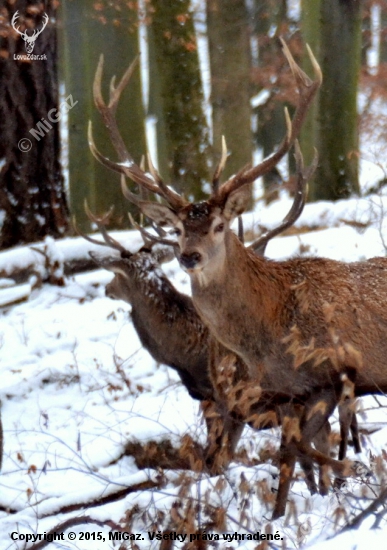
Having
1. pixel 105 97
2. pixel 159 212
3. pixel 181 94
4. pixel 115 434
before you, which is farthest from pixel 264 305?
pixel 181 94

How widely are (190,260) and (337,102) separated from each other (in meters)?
8.46

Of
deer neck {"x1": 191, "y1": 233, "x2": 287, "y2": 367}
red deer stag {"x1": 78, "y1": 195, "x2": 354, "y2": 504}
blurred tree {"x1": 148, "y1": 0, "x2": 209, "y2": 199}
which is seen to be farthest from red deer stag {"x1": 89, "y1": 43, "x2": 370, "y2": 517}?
blurred tree {"x1": 148, "y1": 0, "x2": 209, "y2": 199}

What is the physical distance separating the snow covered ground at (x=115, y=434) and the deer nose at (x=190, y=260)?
957mm

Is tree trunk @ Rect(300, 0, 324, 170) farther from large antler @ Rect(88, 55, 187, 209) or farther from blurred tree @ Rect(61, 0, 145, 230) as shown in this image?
large antler @ Rect(88, 55, 187, 209)

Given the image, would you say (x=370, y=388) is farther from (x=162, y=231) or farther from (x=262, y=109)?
(x=262, y=109)

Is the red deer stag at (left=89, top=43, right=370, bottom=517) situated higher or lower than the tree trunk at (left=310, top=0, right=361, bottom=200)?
lower

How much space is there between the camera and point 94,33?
43.0 feet

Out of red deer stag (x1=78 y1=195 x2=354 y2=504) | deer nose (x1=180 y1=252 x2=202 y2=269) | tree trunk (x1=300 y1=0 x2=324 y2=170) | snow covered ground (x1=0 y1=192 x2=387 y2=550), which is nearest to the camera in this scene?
snow covered ground (x1=0 y1=192 x2=387 y2=550)

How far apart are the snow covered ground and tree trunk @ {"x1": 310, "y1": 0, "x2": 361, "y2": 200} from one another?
204cm

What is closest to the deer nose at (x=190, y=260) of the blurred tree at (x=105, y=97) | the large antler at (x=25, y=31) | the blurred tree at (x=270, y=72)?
the large antler at (x=25, y=31)

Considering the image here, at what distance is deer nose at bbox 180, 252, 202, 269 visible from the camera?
519 cm

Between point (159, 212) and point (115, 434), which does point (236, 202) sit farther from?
point (115, 434)

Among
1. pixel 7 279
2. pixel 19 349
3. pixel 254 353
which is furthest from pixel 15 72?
pixel 254 353

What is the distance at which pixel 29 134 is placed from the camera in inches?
353
